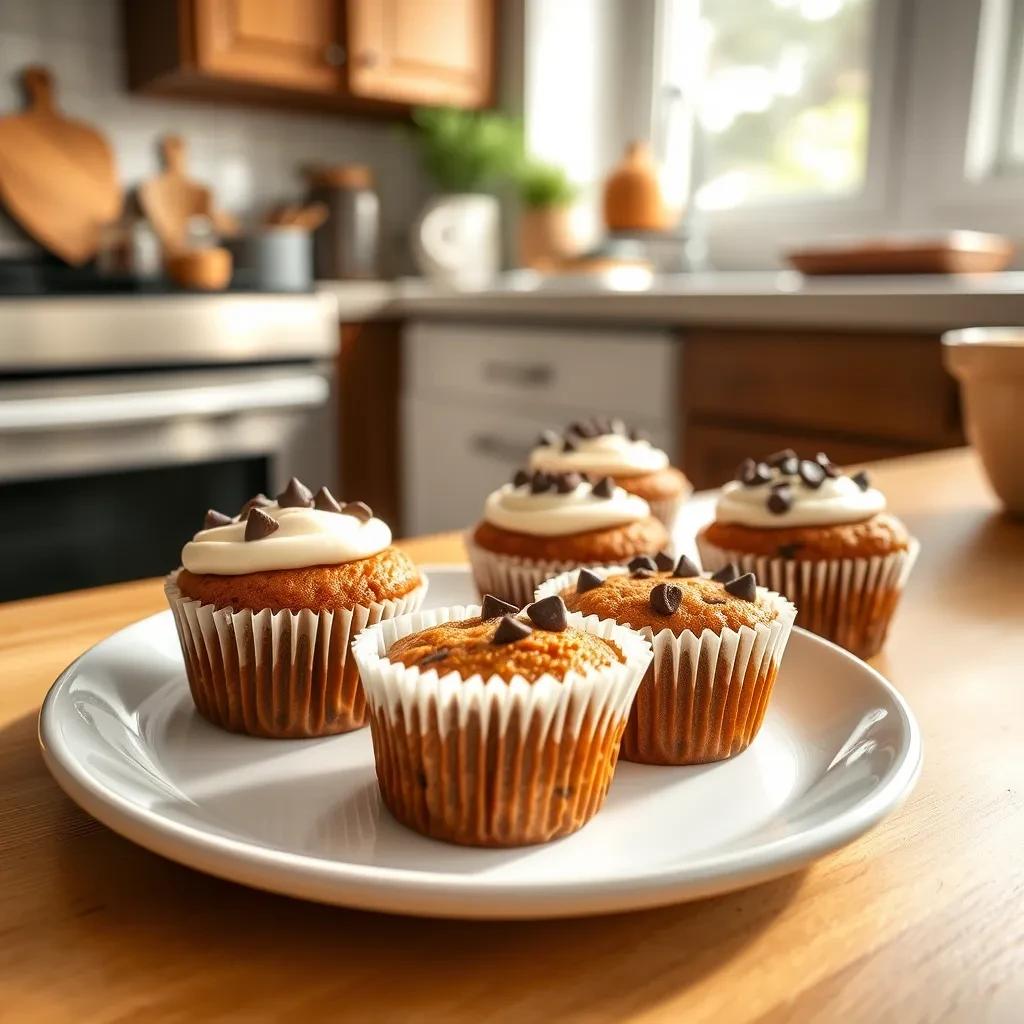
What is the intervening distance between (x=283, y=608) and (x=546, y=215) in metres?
2.93

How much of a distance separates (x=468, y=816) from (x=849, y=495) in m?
0.48

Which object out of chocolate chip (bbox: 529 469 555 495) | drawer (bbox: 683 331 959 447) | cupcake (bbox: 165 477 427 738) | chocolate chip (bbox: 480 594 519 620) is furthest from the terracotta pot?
chocolate chip (bbox: 480 594 519 620)

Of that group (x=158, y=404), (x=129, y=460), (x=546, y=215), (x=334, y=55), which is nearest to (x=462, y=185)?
(x=546, y=215)

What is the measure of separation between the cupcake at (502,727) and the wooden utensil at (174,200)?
9.97ft

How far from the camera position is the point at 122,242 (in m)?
3.02

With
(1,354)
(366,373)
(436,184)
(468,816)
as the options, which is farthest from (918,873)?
(436,184)

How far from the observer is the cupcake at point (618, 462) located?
113 centimetres

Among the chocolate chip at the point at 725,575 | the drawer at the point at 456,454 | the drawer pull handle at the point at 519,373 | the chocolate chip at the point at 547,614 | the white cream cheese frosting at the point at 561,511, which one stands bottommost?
the drawer at the point at 456,454

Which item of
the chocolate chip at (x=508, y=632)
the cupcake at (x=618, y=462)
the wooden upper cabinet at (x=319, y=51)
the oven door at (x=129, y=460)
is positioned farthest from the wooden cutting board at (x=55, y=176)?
the chocolate chip at (x=508, y=632)

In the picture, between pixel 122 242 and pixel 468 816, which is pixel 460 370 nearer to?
pixel 122 242

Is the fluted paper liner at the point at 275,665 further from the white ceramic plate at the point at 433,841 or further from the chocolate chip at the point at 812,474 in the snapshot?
the chocolate chip at the point at 812,474

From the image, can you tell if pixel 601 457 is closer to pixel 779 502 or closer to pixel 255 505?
pixel 779 502

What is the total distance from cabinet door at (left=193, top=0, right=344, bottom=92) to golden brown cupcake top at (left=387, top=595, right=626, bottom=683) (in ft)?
9.34

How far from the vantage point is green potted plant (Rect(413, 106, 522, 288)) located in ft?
11.4
